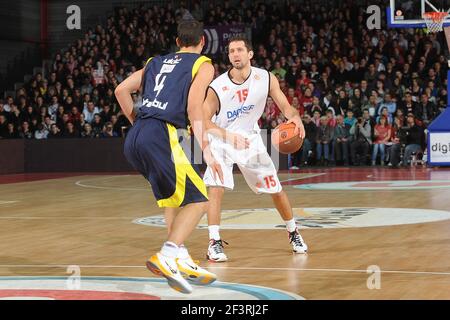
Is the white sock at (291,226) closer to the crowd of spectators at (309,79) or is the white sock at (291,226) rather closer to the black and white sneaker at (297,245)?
the black and white sneaker at (297,245)

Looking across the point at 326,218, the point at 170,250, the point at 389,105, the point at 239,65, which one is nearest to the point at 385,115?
the point at 389,105

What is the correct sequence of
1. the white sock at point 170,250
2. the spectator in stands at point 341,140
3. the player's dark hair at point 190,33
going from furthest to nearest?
the spectator in stands at point 341,140 < the player's dark hair at point 190,33 < the white sock at point 170,250

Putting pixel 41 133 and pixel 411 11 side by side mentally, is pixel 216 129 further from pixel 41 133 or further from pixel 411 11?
pixel 41 133

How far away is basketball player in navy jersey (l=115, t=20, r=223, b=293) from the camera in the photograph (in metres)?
6.17

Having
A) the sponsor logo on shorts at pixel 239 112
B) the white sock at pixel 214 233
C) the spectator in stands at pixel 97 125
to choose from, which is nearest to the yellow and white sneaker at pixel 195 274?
the white sock at pixel 214 233

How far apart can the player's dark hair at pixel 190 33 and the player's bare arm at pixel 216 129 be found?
122cm

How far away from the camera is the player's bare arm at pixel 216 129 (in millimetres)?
7457

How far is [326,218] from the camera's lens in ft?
36.2

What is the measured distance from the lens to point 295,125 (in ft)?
26.3

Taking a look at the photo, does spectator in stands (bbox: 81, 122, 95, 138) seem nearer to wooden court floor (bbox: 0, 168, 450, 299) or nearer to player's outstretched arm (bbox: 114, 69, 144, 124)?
wooden court floor (bbox: 0, 168, 450, 299)

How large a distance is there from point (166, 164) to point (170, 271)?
Answer: 73cm

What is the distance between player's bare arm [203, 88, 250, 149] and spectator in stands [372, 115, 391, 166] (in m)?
14.7

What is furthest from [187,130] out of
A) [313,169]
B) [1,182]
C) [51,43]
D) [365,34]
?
[51,43]

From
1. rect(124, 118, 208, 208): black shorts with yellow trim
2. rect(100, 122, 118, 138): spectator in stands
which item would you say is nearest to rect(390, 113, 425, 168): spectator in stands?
rect(100, 122, 118, 138): spectator in stands
